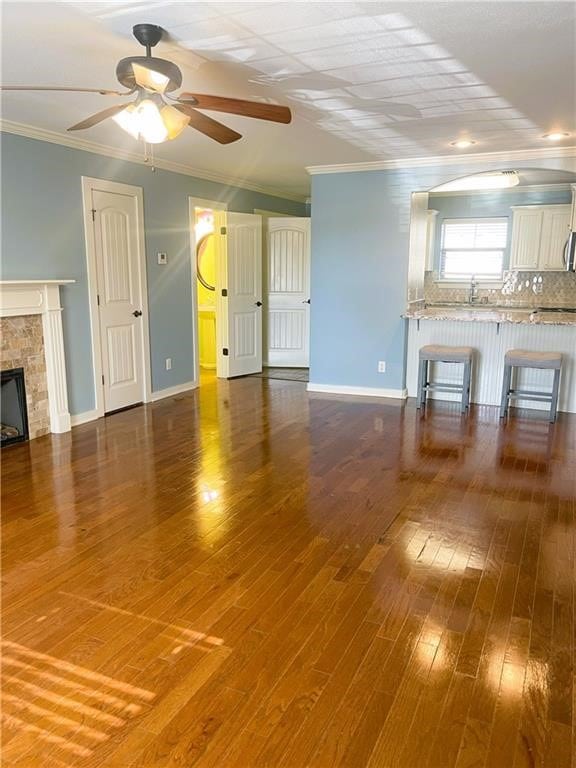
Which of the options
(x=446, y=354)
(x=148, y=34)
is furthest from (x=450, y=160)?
(x=148, y=34)

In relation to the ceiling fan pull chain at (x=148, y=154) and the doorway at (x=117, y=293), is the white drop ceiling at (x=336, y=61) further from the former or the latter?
the doorway at (x=117, y=293)

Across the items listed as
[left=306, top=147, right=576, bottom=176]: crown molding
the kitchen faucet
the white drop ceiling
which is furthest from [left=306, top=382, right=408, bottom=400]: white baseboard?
the white drop ceiling

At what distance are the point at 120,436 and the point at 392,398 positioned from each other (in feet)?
9.44

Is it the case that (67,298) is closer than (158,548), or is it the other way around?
Result: (158,548)

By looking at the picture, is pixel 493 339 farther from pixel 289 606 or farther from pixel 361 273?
pixel 289 606

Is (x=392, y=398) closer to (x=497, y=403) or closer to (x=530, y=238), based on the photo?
(x=497, y=403)

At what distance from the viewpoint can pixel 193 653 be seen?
2.04 metres

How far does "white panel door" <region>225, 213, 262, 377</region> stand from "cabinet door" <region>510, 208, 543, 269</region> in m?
3.14

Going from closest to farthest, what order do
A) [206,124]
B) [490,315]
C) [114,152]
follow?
[206,124] < [114,152] < [490,315]

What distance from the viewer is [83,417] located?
5043 mm

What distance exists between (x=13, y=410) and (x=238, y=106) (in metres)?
3.11

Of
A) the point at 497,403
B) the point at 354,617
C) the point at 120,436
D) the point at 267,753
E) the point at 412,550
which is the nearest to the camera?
the point at 267,753

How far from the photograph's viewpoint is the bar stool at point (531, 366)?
502 centimetres

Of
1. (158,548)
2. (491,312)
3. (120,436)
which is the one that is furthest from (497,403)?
(158,548)
